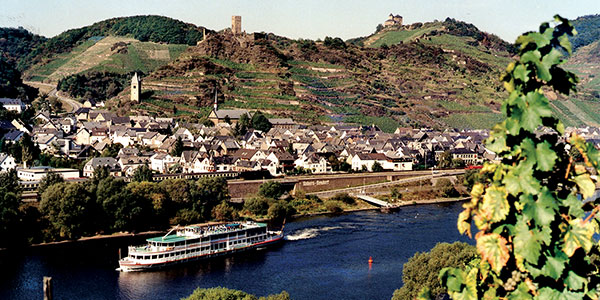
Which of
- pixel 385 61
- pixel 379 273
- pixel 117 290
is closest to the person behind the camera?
pixel 117 290

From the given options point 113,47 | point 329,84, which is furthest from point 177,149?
point 113,47

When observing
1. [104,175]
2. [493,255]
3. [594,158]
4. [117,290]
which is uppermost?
[594,158]

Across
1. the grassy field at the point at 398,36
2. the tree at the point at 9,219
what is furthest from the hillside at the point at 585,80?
the tree at the point at 9,219

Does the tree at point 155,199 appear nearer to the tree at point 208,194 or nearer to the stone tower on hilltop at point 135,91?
the tree at point 208,194

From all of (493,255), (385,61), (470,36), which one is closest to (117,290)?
(493,255)

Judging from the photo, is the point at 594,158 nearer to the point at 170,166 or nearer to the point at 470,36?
the point at 170,166

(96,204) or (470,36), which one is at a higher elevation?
(470,36)

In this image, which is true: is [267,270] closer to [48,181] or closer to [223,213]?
[223,213]

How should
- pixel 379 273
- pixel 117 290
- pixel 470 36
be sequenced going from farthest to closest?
pixel 470 36 → pixel 379 273 → pixel 117 290
